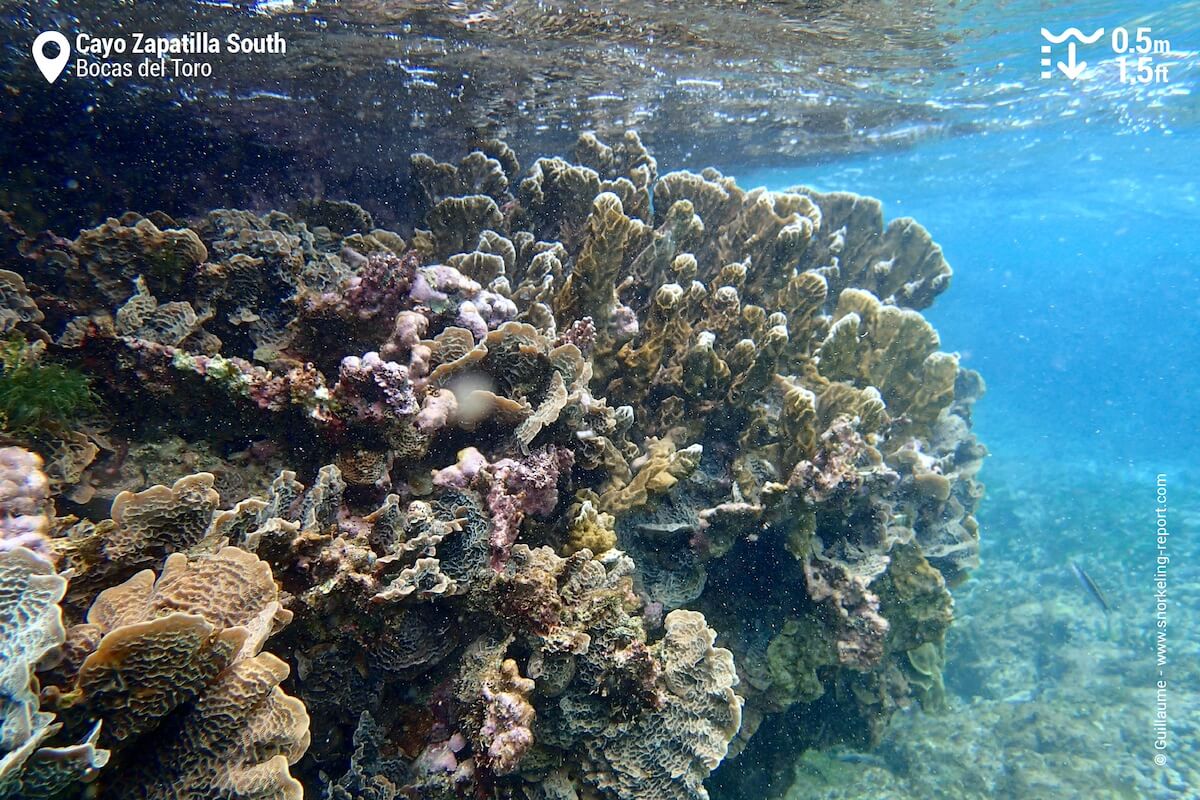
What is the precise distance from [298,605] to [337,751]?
109 centimetres

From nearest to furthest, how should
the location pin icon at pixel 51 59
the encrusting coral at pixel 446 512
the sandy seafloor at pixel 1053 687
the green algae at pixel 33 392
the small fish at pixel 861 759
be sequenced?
1. the encrusting coral at pixel 446 512
2. the green algae at pixel 33 392
3. the location pin icon at pixel 51 59
4. the small fish at pixel 861 759
5. the sandy seafloor at pixel 1053 687

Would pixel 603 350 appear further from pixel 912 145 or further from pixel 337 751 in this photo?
pixel 912 145

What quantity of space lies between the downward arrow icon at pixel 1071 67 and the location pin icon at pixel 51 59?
71.3ft

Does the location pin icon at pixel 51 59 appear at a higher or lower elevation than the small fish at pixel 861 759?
higher

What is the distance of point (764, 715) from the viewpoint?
5.58 metres

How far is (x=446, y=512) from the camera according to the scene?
10.6 feet

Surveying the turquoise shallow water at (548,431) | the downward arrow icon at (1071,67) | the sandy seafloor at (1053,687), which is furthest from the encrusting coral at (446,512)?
the downward arrow icon at (1071,67)

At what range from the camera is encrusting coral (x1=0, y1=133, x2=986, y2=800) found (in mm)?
2166

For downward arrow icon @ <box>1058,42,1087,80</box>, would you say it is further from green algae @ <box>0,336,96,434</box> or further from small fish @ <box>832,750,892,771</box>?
green algae @ <box>0,336,96,434</box>

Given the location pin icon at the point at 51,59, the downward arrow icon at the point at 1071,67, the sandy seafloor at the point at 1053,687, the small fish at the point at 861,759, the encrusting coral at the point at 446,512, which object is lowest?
the sandy seafloor at the point at 1053,687

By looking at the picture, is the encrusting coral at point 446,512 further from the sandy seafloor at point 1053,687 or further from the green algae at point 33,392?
the sandy seafloor at point 1053,687

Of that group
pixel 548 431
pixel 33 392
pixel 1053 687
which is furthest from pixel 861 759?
pixel 33 392

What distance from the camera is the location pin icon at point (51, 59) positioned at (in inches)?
290

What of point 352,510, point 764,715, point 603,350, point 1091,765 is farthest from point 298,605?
point 1091,765
